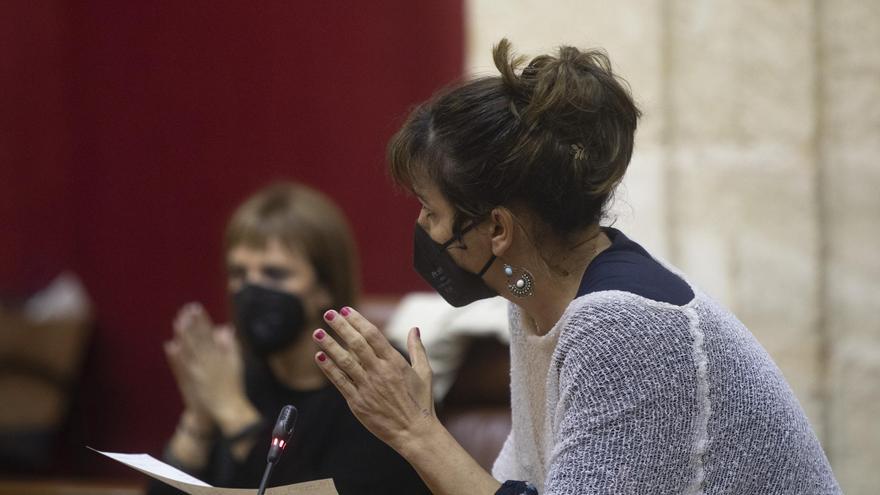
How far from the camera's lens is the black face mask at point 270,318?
271cm

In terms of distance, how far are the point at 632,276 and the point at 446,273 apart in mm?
266

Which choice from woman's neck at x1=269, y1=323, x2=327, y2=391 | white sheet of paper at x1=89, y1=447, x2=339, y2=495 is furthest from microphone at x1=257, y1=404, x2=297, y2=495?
woman's neck at x1=269, y1=323, x2=327, y2=391

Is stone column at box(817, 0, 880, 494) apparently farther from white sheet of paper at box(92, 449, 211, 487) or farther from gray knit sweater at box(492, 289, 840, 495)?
white sheet of paper at box(92, 449, 211, 487)

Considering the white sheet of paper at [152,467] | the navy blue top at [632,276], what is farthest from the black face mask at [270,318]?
the navy blue top at [632,276]

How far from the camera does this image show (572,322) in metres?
1.53

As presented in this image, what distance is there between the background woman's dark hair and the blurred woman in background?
3.41ft

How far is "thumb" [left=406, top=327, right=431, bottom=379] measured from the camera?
163 cm

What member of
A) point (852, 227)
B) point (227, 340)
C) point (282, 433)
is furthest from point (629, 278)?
point (852, 227)

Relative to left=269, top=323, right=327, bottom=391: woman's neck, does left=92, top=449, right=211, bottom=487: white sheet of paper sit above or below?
above

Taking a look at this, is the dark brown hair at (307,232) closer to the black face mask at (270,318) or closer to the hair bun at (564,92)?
the black face mask at (270,318)

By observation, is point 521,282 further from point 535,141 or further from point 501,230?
point 535,141

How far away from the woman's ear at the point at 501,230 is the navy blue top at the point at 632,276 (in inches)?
4.3

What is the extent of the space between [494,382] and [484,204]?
132cm

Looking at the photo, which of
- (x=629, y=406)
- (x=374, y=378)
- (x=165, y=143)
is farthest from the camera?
(x=165, y=143)
